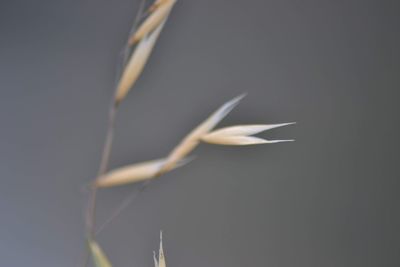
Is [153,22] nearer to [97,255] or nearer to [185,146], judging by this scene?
[185,146]

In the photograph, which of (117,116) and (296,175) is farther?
(296,175)

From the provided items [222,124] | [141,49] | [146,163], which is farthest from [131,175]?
[222,124]

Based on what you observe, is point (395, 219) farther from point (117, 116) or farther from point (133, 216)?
point (117, 116)

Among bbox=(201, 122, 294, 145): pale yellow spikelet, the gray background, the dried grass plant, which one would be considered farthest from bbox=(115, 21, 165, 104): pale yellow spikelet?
the gray background

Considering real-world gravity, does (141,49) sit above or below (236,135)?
above

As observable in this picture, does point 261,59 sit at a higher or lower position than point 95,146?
higher

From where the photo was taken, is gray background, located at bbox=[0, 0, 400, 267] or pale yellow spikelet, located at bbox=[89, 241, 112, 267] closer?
pale yellow spikelet, located at bbox=[89, 241, 112, 267]

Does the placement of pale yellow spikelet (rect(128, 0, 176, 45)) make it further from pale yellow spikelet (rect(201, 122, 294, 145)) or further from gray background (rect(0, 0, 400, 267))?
gray background (rect(0, 0, 400, 267))

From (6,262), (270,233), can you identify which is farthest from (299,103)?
(6,262)

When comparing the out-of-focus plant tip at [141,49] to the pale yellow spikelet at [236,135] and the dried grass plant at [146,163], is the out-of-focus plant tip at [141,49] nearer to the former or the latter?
the dried grass plant at [146,163]
